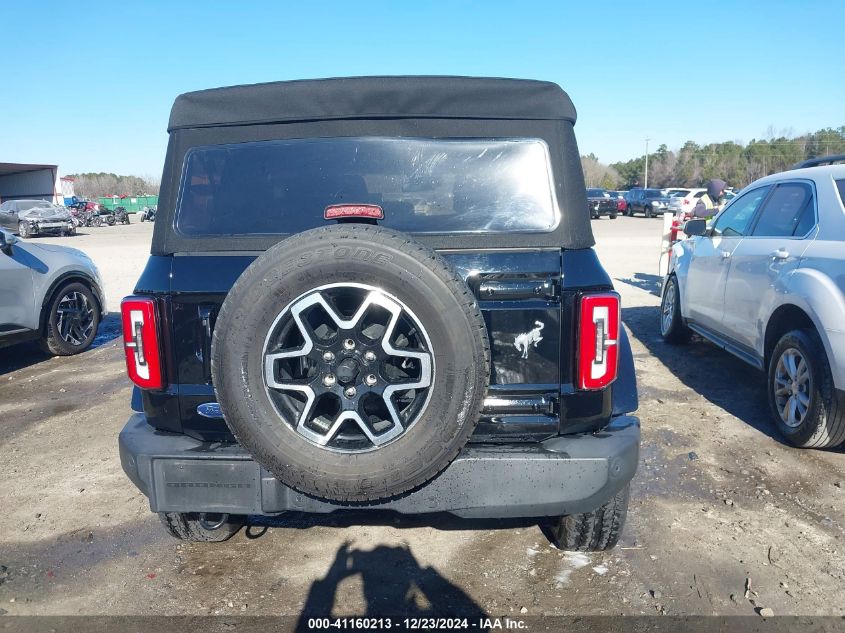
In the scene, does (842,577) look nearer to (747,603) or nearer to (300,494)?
(747,603)

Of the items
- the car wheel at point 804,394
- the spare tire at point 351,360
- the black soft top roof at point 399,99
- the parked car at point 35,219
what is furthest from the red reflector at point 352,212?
the parked car at point 35,219

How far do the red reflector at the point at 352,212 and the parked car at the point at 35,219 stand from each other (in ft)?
102

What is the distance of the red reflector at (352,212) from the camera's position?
2389 mm

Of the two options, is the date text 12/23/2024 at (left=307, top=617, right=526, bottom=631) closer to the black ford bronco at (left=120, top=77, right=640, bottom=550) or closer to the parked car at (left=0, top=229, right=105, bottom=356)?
the black ford bronco at (left=120, top=77, right=640, bottom=550)

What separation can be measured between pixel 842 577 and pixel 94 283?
24.0ft

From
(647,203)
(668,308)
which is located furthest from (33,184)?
(668,308)

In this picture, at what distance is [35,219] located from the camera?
28844mm

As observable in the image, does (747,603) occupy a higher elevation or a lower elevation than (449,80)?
lower

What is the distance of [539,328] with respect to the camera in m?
2.45

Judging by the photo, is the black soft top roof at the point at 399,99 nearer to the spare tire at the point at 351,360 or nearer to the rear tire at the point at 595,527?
the spare tire at the point at 351,360

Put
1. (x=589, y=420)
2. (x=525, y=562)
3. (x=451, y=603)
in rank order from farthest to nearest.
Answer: (x=525, y=562), (x=451, y=603), (x=589, y=420)

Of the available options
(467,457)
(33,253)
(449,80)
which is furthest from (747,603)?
(33,253)

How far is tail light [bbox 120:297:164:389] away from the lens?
8.27 ft

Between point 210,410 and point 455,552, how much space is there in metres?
1.37
